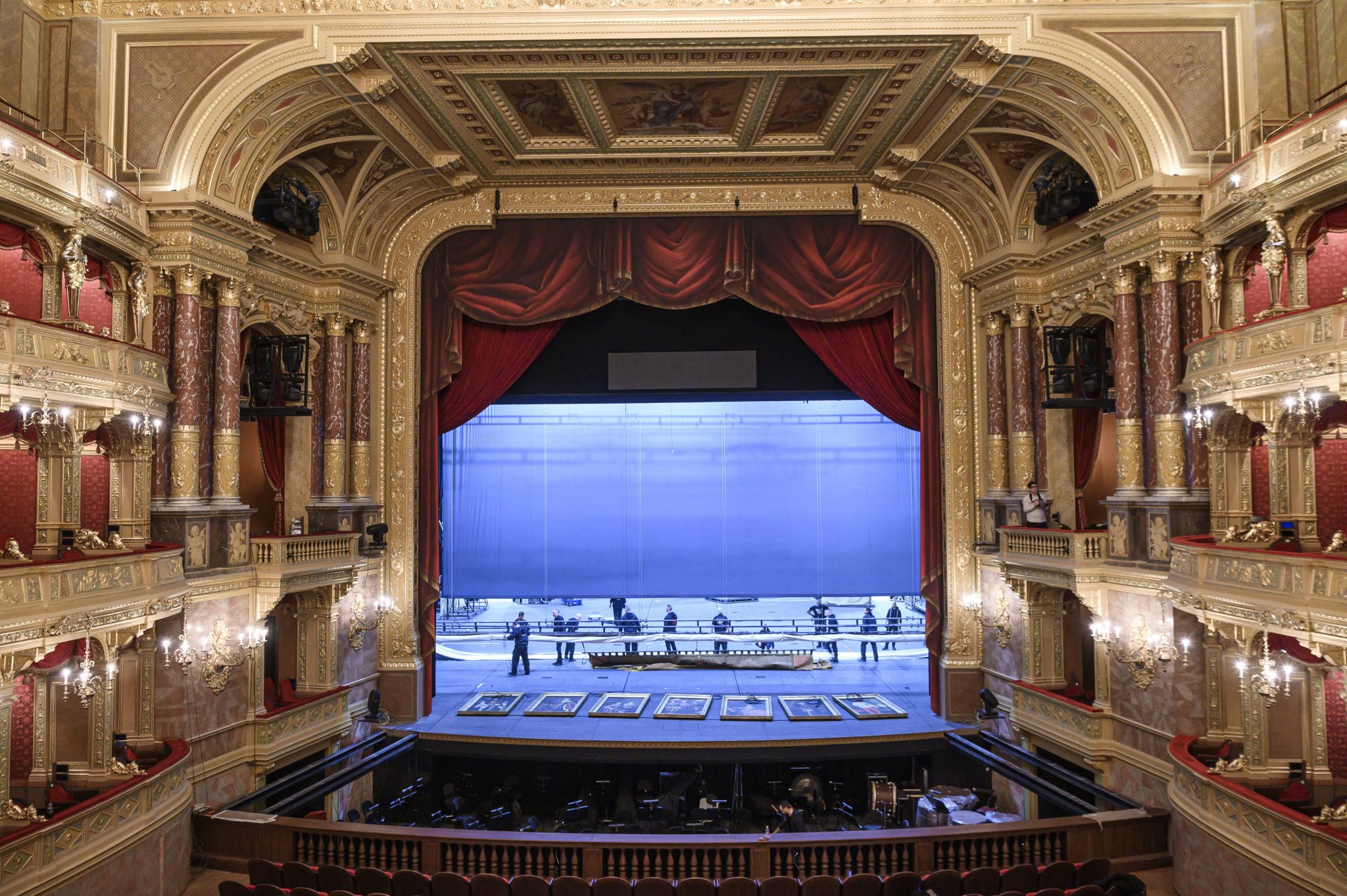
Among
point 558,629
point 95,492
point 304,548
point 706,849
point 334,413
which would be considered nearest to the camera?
point 706,849

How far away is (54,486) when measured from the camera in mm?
10695

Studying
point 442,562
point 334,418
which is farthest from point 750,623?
point 334,418

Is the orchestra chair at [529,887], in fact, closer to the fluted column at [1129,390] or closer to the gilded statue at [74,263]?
the gilded statue at [74,263]

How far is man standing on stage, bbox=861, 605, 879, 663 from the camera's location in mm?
20375

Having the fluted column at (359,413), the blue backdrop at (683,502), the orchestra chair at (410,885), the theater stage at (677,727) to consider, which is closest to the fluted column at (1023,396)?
the theater stage at (677,727)

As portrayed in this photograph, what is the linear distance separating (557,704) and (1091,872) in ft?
31.4

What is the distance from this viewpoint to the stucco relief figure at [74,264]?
404 inches

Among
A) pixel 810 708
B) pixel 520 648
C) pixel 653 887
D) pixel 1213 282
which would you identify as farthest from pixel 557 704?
pixel 1213 282

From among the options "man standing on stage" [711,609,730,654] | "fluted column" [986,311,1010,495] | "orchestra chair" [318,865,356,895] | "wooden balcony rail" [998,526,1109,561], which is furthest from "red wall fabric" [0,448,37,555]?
"fluted column" [986,311,1010,495]

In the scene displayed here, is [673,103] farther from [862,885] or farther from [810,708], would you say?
[862,885]

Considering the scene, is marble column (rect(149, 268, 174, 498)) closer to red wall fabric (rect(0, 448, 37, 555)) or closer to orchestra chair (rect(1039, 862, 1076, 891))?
red wall fabric (rect(0, 448, 37, 555))

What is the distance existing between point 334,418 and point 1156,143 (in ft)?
45.7

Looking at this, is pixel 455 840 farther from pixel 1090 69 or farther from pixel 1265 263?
pixel 1090 69

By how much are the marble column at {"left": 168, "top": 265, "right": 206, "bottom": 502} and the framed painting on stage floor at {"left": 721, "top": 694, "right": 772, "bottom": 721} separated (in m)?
9.48
